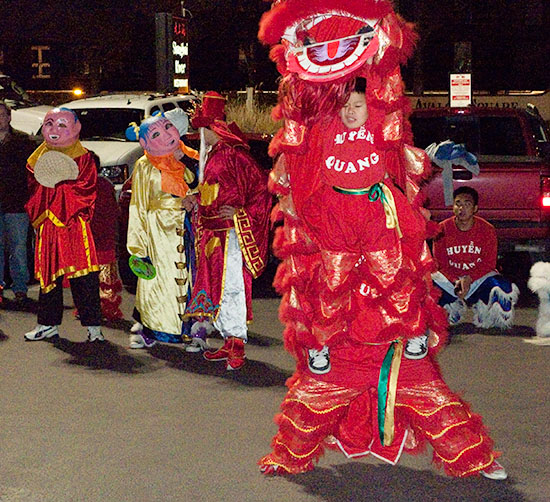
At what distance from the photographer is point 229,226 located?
8.02m

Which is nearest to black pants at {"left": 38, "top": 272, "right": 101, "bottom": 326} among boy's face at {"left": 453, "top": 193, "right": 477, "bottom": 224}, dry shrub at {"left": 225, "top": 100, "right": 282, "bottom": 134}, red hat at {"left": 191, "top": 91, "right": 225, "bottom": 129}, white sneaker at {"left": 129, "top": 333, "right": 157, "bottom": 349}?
white sneaker at {"left": 129, "top": 333, "right": 157, "bottom": 349}

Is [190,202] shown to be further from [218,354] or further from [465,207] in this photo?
[465,207]

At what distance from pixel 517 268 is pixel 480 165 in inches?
60.0

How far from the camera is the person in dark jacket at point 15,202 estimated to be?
439 inches

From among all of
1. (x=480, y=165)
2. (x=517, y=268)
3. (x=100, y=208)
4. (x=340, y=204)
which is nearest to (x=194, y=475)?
(x=340, y=204)

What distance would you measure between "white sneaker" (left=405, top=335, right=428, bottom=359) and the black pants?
13.5 ft

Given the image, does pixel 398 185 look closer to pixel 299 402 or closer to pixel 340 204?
pixel 340 204

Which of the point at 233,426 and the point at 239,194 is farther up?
the point at 239,194

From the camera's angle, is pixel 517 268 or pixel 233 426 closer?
pixel 233 426

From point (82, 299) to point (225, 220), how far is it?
1590 millimetres

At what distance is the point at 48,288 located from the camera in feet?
29.1

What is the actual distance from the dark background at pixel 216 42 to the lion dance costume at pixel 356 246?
34868 millimetres

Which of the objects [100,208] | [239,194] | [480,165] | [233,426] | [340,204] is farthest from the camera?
[480,165]

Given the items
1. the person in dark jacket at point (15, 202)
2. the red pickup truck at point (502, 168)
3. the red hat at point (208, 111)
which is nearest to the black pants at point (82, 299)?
the red hat at point (208, 111)
